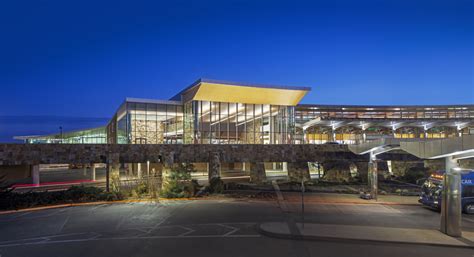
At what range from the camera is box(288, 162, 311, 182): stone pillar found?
100.0ft

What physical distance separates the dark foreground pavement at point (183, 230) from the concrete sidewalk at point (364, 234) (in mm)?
288

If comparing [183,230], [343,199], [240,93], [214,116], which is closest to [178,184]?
[183,230]

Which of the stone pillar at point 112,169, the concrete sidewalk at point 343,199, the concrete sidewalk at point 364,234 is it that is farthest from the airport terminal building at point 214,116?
the concrete sidewalk at point 364,234

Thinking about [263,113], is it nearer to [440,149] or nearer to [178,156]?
[178,156]

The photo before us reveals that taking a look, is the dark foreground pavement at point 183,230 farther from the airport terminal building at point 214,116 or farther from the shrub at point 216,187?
the airport terminal building at point 214,116

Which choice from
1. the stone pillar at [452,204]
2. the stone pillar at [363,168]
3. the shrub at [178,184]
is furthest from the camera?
the stone pillar at [363,168]

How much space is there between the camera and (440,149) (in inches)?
462

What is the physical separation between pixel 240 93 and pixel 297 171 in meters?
11.6

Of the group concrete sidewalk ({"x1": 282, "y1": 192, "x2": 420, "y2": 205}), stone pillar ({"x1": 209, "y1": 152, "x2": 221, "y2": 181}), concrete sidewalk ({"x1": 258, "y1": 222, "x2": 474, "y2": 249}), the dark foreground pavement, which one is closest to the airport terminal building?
stone pillar ({"x1": 209, "y1": 152, "x2": 221, "y2": 181})

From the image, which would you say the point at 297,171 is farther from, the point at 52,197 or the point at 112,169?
the point at 52,197

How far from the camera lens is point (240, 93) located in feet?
122

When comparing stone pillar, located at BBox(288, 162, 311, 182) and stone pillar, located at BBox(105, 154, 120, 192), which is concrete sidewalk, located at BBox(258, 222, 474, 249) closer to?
stone pillar, located at BBox(105, 154, 120, 192)

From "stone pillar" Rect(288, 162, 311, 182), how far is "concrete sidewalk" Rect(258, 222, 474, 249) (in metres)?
17.7

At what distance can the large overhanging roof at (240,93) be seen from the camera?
115 feet
